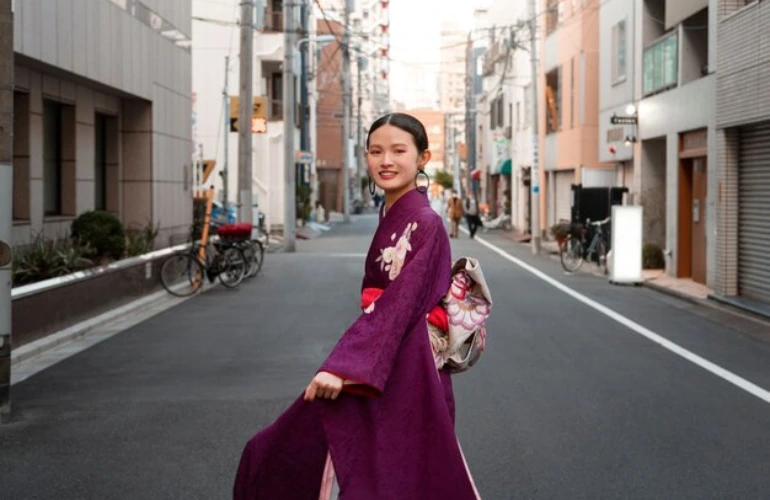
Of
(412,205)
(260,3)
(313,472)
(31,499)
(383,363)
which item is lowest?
(31,499)

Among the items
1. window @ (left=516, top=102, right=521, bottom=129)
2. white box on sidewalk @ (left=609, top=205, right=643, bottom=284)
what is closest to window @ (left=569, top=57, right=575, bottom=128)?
window @ (left=516, top=102, right=521, bottom=129)

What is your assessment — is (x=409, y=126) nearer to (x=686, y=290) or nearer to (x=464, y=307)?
(x=464, y=307)

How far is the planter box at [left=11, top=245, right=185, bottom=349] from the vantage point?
1169cm

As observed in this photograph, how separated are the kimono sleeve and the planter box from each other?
26.6 feet

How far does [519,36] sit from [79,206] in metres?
36.5

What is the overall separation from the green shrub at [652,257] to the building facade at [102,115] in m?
9.86

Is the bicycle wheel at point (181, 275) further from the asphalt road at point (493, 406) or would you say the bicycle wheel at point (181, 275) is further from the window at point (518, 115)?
the window at point (518, 115)

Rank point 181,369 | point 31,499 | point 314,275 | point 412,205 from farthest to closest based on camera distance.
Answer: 1. point 314,275
2. point 181,369
3. point 31,499
4. point 412,205

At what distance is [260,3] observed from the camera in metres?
37.6

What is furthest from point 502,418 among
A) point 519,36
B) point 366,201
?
point 366,201

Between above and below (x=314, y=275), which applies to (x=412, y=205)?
above

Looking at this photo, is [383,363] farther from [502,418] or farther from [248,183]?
[248,183]

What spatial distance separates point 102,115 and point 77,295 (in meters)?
7.59

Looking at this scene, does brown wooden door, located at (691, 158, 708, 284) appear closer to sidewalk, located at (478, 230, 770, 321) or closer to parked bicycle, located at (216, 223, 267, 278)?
sidewalk, located at (478, 230, 770, 321)
